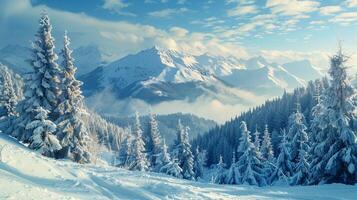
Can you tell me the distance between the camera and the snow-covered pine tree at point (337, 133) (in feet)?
104

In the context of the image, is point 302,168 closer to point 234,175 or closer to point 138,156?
point 234,175

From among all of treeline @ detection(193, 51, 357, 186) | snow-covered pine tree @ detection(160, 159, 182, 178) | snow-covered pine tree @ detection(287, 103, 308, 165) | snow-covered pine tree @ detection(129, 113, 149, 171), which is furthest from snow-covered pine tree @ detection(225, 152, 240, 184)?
snow-covered pine tree @ detection(129, 113, 149, 171)

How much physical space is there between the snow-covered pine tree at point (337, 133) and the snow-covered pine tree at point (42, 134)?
22895 mm

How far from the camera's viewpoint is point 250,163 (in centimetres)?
5128

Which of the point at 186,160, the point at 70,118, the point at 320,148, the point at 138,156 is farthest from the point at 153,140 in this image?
the point at 320,148

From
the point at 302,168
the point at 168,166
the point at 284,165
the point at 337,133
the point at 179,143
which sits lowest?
the point at 168,166

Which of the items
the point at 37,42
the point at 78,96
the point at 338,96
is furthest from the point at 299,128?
the point at 37,42

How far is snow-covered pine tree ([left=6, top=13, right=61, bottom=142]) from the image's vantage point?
39.8 metres

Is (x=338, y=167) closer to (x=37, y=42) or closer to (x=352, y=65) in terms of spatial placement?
(x=352, y=65)

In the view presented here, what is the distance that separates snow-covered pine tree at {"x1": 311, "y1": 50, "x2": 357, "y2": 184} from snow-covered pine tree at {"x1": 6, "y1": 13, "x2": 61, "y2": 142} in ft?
85.0

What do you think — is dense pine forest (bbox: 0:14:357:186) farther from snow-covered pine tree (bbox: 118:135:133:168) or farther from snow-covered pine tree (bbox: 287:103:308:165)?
snow-covered pine tree (bbox: 118:135:133:168)

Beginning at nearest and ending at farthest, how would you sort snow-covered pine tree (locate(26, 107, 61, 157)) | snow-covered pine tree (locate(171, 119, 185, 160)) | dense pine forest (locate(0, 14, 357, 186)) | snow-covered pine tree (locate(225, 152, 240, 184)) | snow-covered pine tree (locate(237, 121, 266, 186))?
dense pine forest (locate(0, 14, 357, 186))
snow-covered pine tree (locate(26, 107, 61, 157))
snow-covered pine tree (locate(237, 121, 266, 186))
snow-covered pine tree (locate(225, 152, 240, 184))
snow-covered pine tree (locate(171, 119, 185, 160))

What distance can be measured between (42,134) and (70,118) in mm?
6172

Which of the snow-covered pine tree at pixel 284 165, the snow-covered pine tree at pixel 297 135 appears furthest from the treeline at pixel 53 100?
the snow-covered pine tree at pixel 297 135
